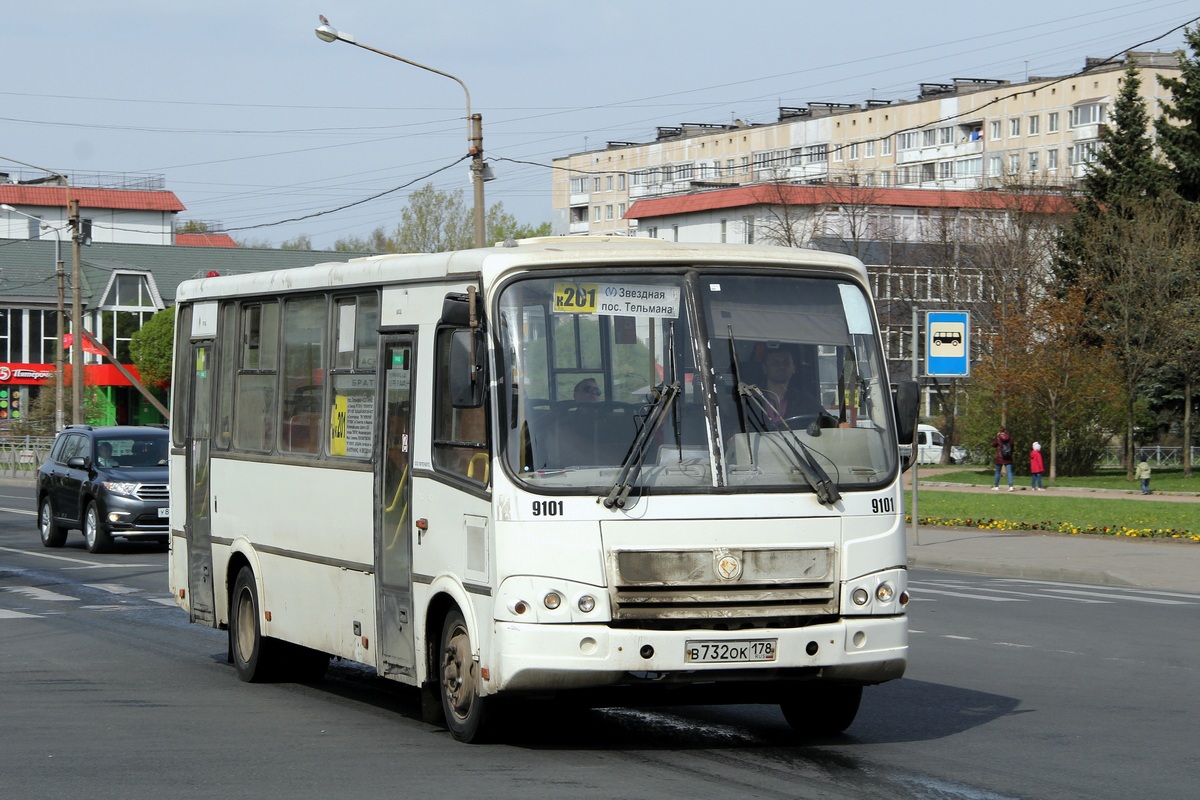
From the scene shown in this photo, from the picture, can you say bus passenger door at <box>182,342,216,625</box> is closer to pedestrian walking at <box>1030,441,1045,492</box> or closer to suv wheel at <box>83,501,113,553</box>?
suv wheel at <box>83,501,113,553</box>

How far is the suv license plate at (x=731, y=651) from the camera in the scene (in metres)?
8.27

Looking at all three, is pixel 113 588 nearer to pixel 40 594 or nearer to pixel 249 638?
pixel 40 594

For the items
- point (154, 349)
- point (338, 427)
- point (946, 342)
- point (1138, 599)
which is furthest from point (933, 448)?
point (338, 427)

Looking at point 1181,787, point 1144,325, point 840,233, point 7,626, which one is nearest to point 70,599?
point 7,626

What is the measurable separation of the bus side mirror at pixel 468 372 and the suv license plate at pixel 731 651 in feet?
5.17

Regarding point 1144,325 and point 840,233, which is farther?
point 840,233

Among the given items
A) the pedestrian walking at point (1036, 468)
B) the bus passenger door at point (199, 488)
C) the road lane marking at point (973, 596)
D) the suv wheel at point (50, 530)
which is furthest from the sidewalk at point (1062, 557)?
the pedestrian walking at point (1036, 468)

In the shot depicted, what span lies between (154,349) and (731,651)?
8017cm

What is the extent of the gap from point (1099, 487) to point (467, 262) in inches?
1666

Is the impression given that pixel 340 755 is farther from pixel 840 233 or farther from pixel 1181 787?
pixel 840 233

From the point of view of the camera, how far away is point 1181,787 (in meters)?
7.94

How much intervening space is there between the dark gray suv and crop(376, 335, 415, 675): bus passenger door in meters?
15.5

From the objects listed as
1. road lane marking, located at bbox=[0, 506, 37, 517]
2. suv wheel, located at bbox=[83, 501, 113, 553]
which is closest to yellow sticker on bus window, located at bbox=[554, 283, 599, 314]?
suv wheel, located at bbox=[83, 501, 113, 553]

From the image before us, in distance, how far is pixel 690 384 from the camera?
870 cm
